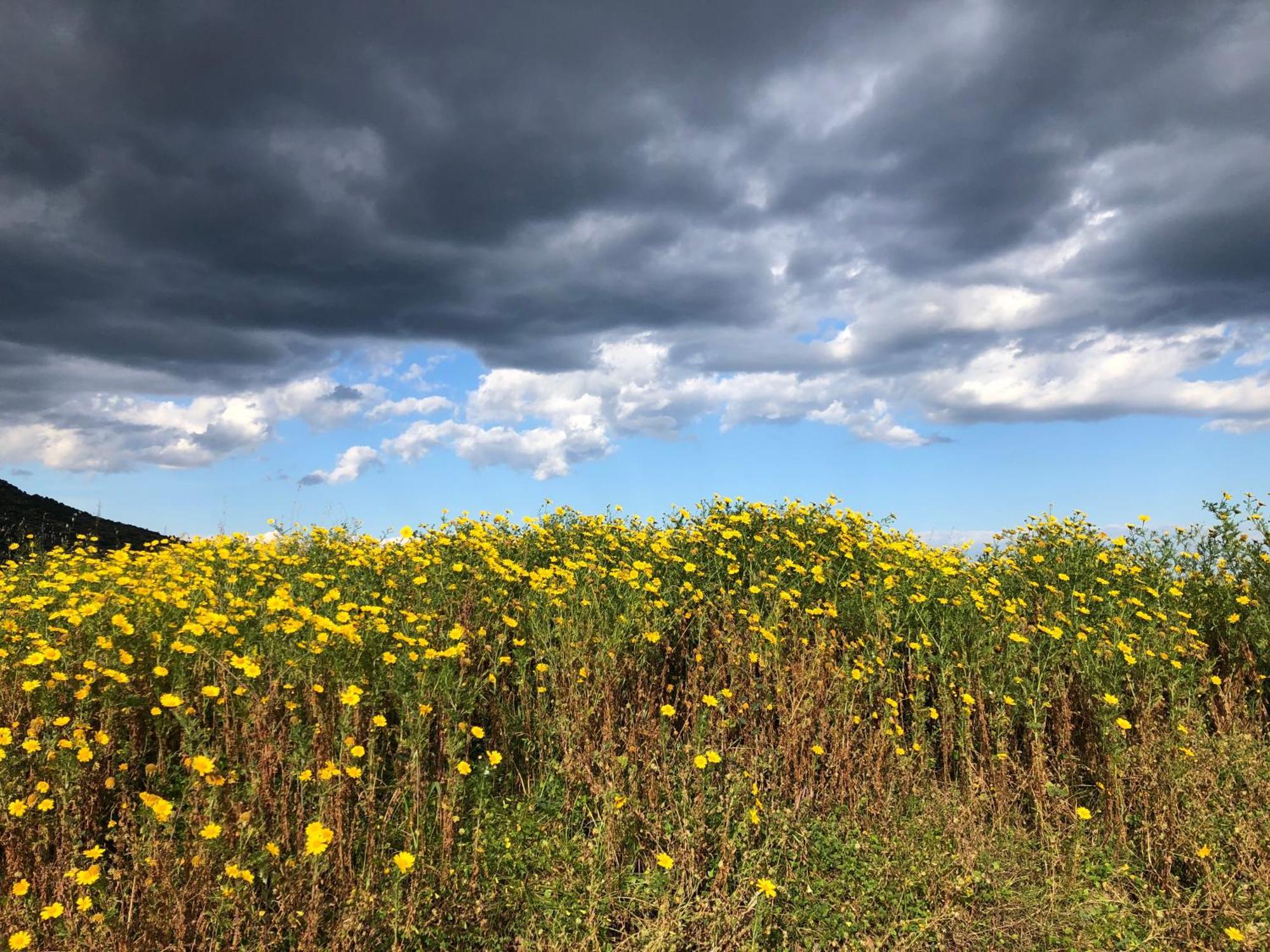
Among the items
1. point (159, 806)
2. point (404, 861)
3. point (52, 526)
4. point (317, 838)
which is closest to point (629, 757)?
point (404, 861)

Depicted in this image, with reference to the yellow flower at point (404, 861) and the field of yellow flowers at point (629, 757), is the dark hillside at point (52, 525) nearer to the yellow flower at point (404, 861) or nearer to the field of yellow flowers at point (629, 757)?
the field of yellow flowers at point (629, 757)

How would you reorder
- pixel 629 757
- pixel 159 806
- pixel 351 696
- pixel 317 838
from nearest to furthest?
pixel 317 838 → pixel 159 806 → pixel 351 696 → pixel 629 757

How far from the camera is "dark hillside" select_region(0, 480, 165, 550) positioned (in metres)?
11.4

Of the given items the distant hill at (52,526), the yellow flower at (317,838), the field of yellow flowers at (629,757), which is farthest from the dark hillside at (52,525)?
the yellow flower at (317,838)

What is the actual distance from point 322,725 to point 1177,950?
4.18m

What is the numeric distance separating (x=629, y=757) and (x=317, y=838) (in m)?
1.67

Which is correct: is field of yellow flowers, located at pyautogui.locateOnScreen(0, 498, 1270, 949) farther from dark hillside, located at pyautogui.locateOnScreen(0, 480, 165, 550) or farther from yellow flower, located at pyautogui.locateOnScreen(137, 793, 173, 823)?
A: dark hillside, located at pyautogui.locateOnScreen(0, 480, 165, 550)

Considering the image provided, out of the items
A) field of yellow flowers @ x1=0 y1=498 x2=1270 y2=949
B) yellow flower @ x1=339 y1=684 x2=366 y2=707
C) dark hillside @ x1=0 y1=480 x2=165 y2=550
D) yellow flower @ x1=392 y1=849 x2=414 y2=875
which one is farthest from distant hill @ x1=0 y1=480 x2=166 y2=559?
yellow flower @ x1=392 y1=849 x2=414 y2=875

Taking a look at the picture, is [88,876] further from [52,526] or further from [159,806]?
[52,526]

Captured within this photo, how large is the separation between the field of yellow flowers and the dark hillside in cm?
661

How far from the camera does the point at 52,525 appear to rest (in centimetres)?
1253

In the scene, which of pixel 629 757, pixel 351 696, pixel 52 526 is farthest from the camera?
pixel 52 526

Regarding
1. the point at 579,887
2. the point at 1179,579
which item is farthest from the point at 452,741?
the point at 1179,579

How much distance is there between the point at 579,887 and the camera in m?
3.42
